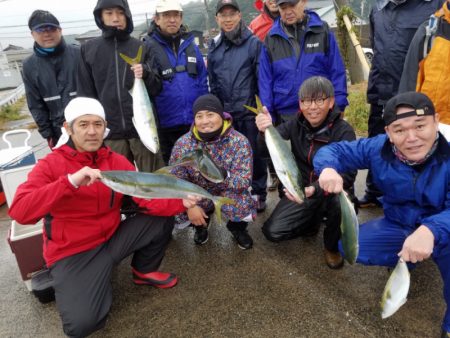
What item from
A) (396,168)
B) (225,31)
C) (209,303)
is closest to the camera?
(396,168)

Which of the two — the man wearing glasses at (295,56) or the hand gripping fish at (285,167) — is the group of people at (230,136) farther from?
the hand gripping fish at (285,167)

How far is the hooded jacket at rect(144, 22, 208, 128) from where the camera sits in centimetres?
382

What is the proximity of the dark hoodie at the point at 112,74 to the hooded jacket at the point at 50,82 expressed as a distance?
64 centimetres

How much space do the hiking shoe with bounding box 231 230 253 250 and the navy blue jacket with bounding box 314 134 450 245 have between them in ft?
4.06

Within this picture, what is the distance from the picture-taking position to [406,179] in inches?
91.9

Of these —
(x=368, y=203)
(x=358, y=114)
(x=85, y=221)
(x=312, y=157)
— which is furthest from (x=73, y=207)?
(x=358, y=114)

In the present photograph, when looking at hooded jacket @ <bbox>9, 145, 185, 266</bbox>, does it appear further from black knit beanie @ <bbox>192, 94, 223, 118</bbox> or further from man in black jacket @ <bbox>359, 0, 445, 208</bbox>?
man in black jacket @ <bbox>359, 0, 445, 208</bbox>

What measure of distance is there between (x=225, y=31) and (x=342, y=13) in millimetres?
6986

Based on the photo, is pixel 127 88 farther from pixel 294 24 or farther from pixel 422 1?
pixel 422 1

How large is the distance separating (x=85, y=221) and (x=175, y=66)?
7.00ft

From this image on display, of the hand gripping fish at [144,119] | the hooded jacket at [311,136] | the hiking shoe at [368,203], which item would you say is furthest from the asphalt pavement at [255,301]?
the hand gripping fish at [144,119]

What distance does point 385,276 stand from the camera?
2773 mm

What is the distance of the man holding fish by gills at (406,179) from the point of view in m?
1.99

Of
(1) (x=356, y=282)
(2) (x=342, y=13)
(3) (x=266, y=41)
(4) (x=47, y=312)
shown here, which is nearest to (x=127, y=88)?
(3) (x=266, y=41)
